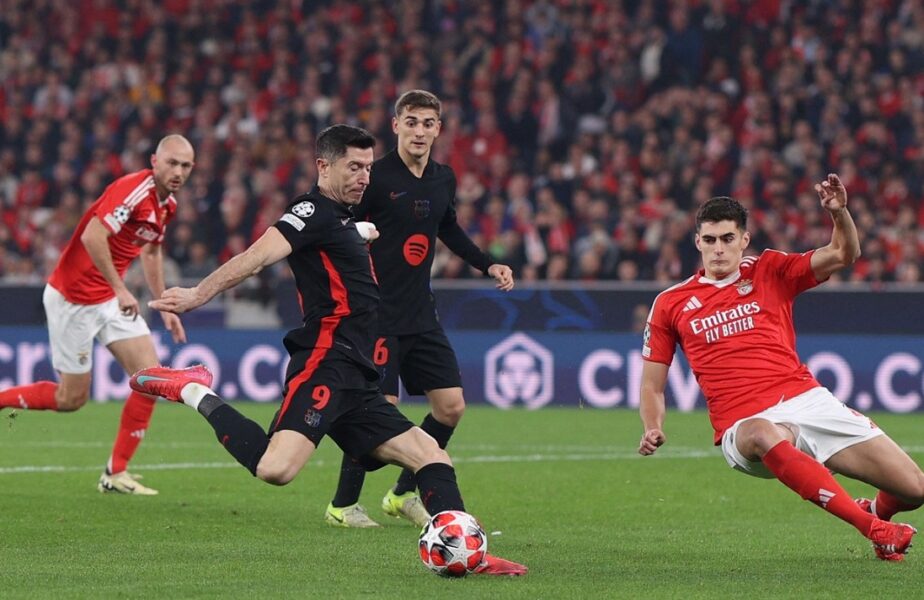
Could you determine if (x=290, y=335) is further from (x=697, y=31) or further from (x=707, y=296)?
(x=697, y=31)

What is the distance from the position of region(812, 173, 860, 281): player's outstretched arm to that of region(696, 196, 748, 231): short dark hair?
1.22 ft

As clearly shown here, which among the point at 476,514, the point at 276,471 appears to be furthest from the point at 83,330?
the point at 276,471

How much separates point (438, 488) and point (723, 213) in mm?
1838

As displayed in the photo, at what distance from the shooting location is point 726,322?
7309 millimetres

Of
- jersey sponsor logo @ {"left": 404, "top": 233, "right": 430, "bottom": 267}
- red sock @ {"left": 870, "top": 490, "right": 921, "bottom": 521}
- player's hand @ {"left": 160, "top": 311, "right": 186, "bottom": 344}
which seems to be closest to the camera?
red sock @ {"left": 870, "top": 490, "right": 921, "bottom": 521}

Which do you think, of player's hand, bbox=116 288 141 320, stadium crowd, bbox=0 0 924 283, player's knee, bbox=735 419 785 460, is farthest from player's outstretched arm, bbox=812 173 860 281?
stadium crowd, bbox=0 0 924 283

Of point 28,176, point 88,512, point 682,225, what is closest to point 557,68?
point 682,225

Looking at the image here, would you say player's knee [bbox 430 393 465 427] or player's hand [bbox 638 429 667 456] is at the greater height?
player's hand [bbox 638 429 667 456]

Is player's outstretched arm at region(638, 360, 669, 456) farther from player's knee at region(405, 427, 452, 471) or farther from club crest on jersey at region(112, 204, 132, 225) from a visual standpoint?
club crest on jersey at region(112, 204, 132, 225)

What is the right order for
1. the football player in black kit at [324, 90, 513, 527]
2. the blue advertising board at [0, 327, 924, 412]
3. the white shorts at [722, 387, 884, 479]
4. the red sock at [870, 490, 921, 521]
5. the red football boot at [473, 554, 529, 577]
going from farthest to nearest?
the blue advertising board at [0, 327, 924, 412] < the football player in black kit at [324, 90, 513, 527] < the red sock at [870, 490, 921, 521] < the white shorts at [722, 387, 884, 479] < the red football boot at [473, 554, 529, 577]

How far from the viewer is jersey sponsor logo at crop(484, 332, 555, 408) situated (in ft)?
54.5

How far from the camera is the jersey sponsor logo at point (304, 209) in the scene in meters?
6.63

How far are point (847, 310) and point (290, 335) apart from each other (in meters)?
10.3

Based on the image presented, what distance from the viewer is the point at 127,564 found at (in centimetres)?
681
